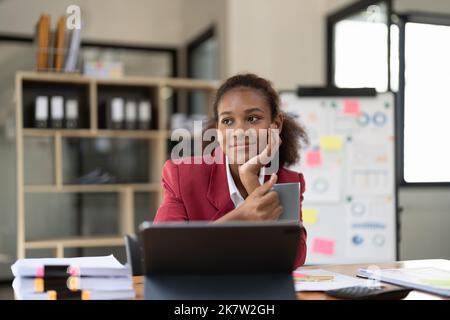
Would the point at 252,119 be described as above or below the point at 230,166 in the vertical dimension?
above

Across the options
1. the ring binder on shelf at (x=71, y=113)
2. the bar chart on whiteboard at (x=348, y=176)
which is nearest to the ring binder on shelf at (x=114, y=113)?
the ring binder on shelf at (x=71, y=113)

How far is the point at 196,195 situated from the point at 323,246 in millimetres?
1815

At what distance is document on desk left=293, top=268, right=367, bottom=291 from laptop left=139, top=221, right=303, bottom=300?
204mm

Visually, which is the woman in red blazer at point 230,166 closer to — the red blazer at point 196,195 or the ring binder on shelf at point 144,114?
the red blazer at point 196,195

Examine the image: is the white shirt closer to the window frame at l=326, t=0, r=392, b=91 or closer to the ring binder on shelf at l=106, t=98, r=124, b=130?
the ring binder on shelf at l=106, t=98, r=124, b=130

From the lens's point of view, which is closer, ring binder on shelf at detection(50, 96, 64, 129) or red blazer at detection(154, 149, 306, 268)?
red blazer at detection(154, 149, 306, 268)

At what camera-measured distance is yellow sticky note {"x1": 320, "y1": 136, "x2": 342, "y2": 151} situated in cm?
329

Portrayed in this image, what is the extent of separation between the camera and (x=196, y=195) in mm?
1612

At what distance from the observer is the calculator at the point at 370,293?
1.03m

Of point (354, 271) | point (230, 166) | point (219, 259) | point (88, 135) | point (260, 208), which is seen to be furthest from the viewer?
point (88, 135)

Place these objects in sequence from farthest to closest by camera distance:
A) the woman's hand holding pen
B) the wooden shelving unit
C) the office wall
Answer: the office wall, the wooden shelving unit, the woman's hand holding pen

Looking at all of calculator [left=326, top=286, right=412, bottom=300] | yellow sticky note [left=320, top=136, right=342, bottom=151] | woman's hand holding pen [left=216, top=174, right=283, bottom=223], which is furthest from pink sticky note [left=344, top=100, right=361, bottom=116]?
calculator [left=326, top=286, right=412, bottom=300]

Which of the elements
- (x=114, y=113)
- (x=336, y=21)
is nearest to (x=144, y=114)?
(x=114, y=113)

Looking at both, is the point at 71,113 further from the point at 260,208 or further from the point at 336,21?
the point at 260,208
